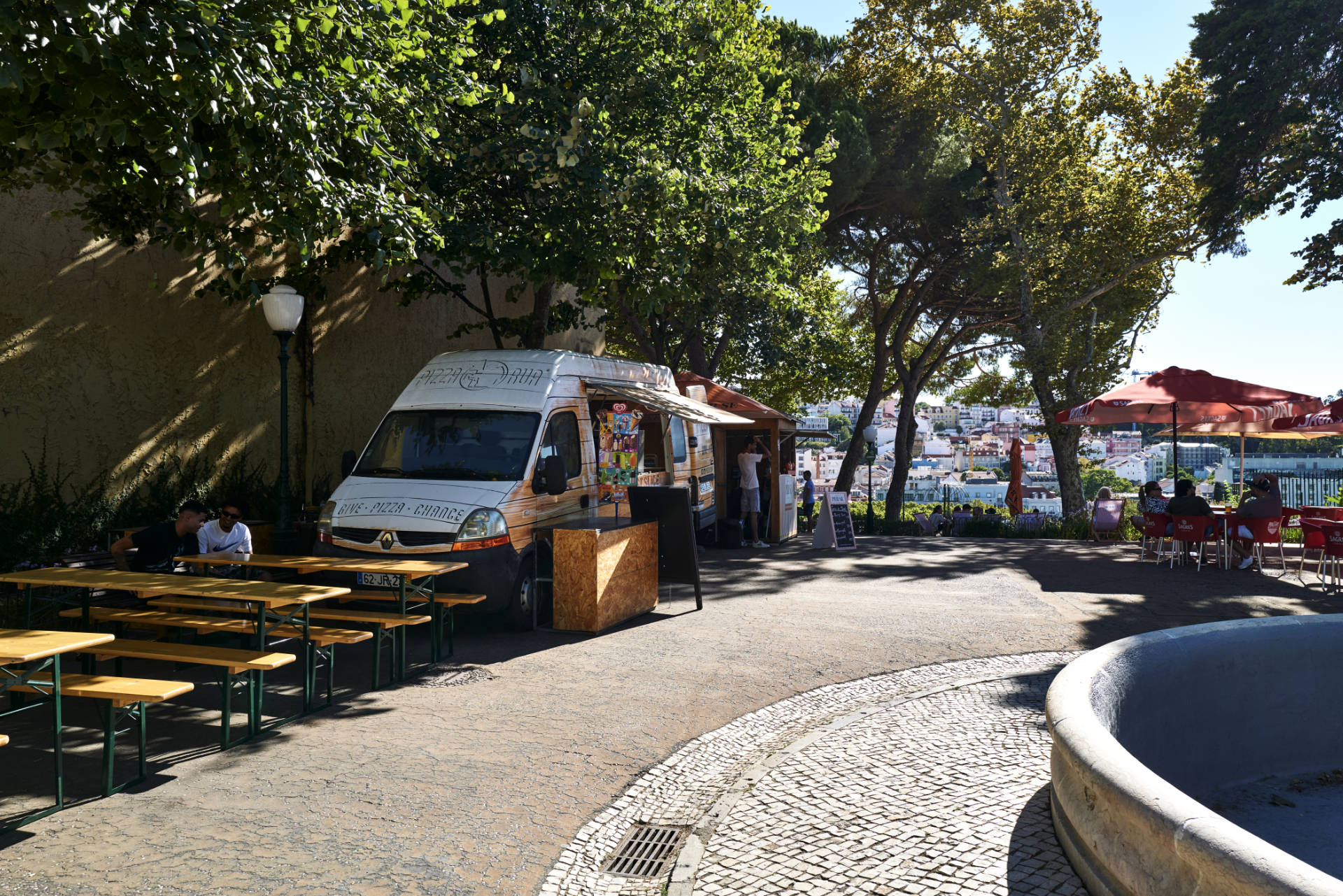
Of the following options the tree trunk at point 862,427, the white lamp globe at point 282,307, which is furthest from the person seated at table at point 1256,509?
the tree trunk at point 862,427

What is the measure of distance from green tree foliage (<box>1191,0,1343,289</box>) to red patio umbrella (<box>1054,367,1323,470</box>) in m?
3.90

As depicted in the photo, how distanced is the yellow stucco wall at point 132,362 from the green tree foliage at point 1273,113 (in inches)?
625

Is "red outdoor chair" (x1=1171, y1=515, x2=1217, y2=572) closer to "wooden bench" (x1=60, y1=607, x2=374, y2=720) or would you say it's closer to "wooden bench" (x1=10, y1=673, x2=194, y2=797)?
"wooden bench" (x1=60, y1=607, x2=374, y2=720)

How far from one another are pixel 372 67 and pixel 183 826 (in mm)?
5645

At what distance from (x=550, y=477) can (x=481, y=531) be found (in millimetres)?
972

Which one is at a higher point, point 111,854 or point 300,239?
point 300,239

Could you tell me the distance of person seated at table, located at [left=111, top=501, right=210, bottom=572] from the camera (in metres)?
7.85

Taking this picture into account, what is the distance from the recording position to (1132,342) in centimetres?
3153

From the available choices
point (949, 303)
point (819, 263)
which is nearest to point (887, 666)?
point (819, 263)

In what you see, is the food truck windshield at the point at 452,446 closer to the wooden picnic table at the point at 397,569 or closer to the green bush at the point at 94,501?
the wooden picnic table at the point at 397,569

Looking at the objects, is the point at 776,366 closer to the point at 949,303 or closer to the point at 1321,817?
the point at 949,303

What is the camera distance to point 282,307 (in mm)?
10289

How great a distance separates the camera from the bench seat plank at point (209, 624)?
6082 mm

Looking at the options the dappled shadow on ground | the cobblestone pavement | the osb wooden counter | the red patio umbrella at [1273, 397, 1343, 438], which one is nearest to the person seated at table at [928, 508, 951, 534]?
the dappled shadow on ground
